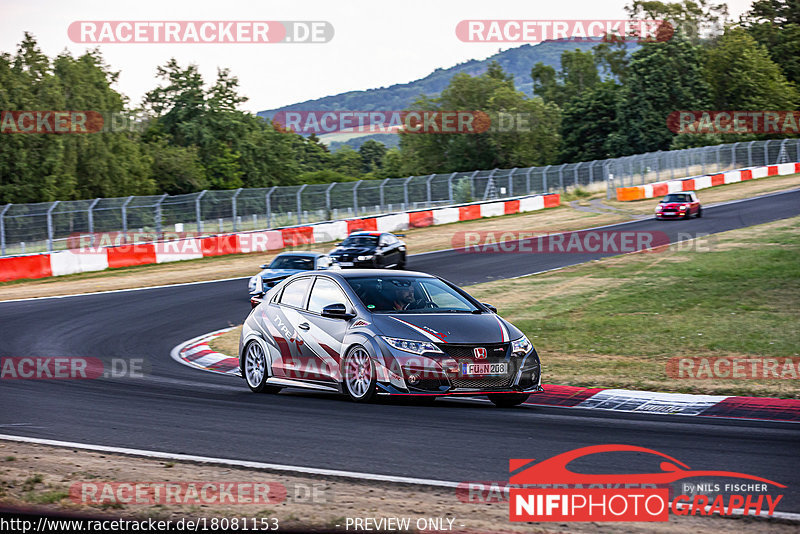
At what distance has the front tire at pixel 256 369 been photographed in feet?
35.7

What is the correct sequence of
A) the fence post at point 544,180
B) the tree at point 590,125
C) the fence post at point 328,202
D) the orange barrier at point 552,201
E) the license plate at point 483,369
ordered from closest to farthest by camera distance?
Result: the license plate at point 483,369 → the fence post at point 328,202 → the orange barrier at point 552,201 → the fence post at point 544,180 → the tree at point 590,125

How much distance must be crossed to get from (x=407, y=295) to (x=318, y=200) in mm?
30090

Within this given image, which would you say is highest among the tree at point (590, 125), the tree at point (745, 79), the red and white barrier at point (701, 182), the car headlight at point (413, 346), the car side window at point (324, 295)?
the tree at point (745, 79)

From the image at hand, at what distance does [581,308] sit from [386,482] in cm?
1236

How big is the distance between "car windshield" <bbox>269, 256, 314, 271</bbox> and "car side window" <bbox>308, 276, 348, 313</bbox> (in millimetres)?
11984

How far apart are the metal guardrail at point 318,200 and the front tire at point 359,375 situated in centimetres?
→ 2334

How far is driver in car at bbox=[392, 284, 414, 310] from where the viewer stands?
988 cm

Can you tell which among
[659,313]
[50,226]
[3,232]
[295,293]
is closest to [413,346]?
[295,293]

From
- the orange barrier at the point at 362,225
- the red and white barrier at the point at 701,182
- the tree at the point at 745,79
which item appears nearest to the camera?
the orange barrier at the point at 362,225

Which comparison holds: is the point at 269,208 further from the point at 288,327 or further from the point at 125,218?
the point at 288,327

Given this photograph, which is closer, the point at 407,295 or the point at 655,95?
the point at 407,295

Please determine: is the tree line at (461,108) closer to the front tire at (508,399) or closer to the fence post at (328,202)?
the fence post at (328,202)

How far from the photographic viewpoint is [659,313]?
53.8 ft

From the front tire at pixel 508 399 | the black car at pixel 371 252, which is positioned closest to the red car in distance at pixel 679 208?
the black car at pixel 371 252
